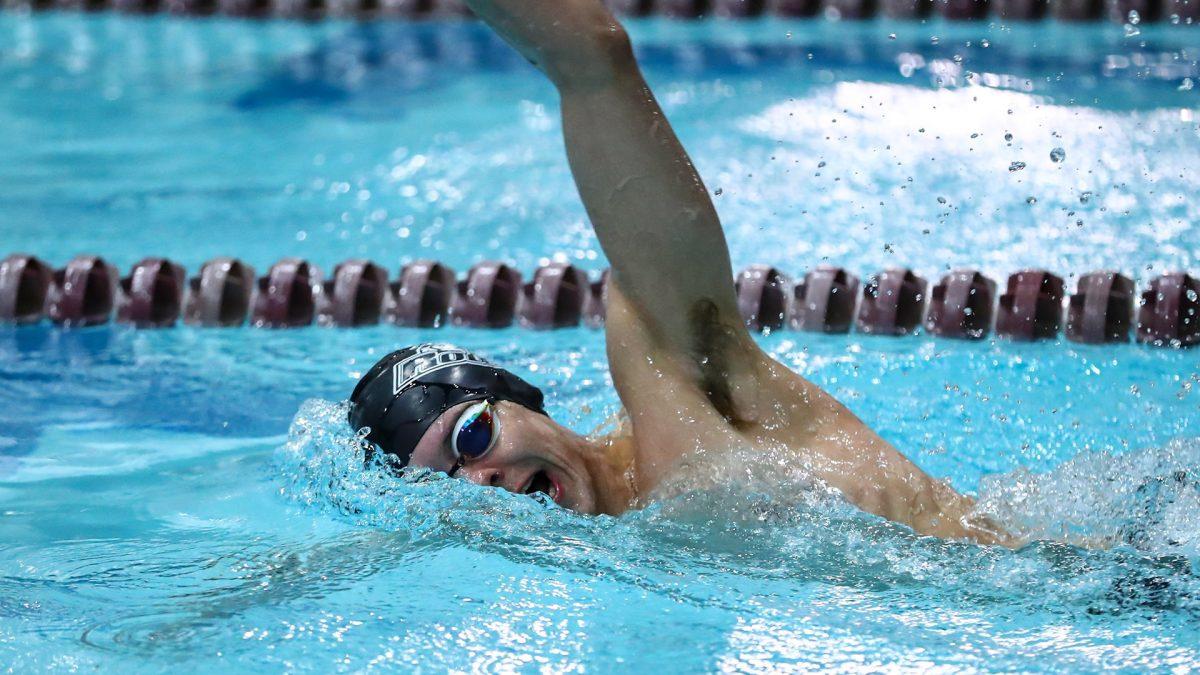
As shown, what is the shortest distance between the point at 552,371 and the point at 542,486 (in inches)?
56.0

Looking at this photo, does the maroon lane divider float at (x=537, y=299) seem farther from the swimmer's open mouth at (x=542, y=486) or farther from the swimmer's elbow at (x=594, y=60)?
the swimmer's elbow at (x=594, y=60)

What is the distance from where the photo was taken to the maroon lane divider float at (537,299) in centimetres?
375

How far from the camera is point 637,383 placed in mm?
2221

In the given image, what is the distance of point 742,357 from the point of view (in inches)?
88.0

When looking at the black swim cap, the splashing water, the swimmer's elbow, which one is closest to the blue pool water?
the splashing water

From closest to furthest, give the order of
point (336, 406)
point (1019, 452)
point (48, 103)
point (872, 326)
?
point (336, 406) → point (1019, 452) → point (872, 326) → point (48, 103)

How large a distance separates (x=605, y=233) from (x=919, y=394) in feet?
5.67

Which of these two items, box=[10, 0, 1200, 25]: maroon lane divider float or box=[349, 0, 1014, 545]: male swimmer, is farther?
box=[10, 0, 1200, 25]: maroon lane divider float

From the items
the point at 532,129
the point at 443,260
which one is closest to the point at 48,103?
the point at 532,129

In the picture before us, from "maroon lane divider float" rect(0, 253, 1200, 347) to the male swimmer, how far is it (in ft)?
4.86

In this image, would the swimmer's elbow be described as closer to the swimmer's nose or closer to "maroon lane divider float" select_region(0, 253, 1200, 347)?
the swimmer's nose

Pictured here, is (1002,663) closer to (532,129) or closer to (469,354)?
(469,354)

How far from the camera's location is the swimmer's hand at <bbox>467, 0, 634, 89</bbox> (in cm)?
190

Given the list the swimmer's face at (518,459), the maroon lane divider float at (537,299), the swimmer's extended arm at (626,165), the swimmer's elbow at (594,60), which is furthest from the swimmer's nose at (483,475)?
the maroon lane divider float at (537,299)
